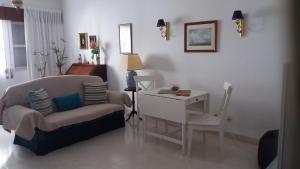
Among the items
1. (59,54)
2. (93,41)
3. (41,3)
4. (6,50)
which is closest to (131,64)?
(93,41)

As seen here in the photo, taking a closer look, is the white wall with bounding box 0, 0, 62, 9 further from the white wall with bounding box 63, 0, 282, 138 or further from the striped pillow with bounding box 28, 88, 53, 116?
the striped pillow with bounding box 28, 88, 53, 116

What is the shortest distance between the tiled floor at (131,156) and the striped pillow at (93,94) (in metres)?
0.63

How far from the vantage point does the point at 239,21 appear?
3.07 metres

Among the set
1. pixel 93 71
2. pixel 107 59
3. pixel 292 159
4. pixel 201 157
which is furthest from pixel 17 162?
pixel 292 159

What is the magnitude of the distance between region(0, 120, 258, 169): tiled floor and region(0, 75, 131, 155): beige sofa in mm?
137

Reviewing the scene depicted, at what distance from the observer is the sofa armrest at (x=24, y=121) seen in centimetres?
276

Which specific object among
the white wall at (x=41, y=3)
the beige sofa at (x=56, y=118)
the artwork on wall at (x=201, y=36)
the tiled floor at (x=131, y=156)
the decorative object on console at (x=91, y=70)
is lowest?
the tiled floor at (x=131, y=156)

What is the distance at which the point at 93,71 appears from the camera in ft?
16.1

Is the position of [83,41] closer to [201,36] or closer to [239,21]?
[201,36]

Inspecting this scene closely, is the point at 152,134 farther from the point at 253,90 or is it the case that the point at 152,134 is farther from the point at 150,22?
the point at 150,22

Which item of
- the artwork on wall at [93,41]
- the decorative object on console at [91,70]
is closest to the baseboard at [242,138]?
the decorative object on console at [91,70]

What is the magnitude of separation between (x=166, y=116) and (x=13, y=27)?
167 inches

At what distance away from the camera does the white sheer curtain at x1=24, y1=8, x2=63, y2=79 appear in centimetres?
543

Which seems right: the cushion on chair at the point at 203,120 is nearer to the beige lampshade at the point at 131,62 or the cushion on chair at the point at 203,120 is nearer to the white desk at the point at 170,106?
the white desk at the point at 170,106
